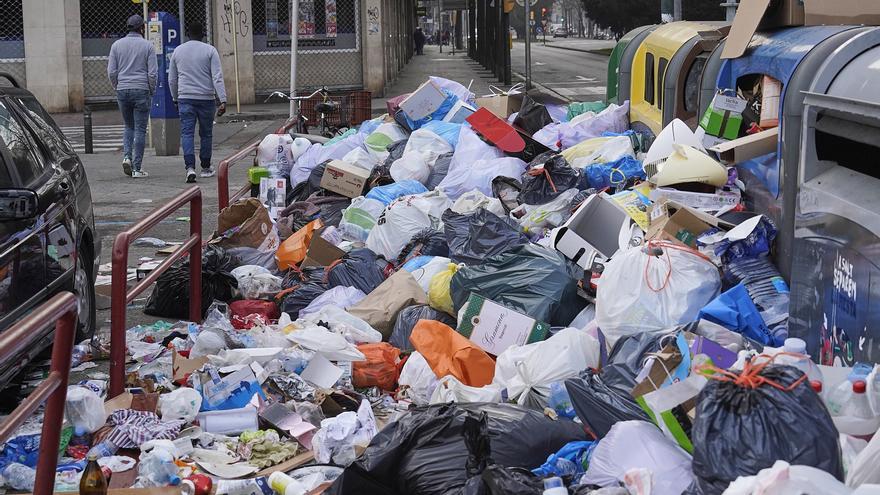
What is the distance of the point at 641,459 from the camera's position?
3594 millimetres

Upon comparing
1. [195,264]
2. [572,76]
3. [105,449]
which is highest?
[572,76]

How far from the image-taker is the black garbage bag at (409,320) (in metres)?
6.36

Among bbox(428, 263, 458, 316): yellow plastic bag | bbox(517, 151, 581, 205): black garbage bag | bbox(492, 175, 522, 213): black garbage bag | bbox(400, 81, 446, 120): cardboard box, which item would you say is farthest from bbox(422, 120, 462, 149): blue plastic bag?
bbox(428, 263, 458, 316): yellow plastic bag

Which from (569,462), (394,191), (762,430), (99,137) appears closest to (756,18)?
(569,462)

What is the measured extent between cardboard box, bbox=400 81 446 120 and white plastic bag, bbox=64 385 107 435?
6310 mm

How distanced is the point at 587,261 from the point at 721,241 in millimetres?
1065

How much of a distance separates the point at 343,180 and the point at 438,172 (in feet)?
2.62

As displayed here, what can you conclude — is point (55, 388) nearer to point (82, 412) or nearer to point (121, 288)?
point (82, 412)

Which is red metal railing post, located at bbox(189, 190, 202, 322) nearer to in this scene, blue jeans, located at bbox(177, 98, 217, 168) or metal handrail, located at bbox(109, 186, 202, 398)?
metal handrail, located at bbox(109, 186, 202, 398)

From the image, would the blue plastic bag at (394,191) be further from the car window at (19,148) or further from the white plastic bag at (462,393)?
the white plastic bag at (462,393)

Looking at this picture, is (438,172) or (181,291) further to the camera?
(438,172)

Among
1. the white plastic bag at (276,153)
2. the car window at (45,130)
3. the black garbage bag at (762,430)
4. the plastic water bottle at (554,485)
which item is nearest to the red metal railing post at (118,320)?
the car window at (45,130)

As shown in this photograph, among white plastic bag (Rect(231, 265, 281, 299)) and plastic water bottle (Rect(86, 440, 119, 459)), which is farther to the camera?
white plastic bag (Rect(231, 265, 281, 299))

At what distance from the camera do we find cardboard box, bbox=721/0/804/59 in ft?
20.5
